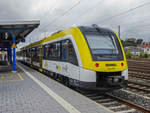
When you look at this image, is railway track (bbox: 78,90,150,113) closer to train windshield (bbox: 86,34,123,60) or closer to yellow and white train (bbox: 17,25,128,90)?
yellow and white train (bbox: 17,25,128,90)

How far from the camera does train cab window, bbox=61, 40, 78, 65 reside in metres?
7.42

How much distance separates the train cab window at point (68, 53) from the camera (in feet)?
24.3

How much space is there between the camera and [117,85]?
6801mm

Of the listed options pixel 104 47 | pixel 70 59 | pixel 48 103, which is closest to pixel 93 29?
pixel 104 47

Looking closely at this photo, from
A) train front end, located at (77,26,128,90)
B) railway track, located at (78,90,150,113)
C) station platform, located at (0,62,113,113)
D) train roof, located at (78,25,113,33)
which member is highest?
train roof, located at (78,25,113,33)

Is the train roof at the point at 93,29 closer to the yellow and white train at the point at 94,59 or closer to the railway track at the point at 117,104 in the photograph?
the yellow and white train at the point at 94,59

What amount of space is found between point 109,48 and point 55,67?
396cm

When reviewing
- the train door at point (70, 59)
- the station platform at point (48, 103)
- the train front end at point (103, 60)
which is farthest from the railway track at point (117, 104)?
the train door at point (70, 59)

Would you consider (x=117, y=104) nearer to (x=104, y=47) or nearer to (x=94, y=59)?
(x=94, y=59)

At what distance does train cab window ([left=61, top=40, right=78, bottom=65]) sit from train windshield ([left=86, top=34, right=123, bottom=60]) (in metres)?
0.86

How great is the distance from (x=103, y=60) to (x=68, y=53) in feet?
6.33

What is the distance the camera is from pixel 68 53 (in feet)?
26.5

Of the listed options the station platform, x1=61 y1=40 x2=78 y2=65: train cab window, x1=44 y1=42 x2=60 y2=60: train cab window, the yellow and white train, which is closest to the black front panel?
the yellow and white train

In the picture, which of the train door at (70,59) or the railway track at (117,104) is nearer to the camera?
the railway track at (117,104)
